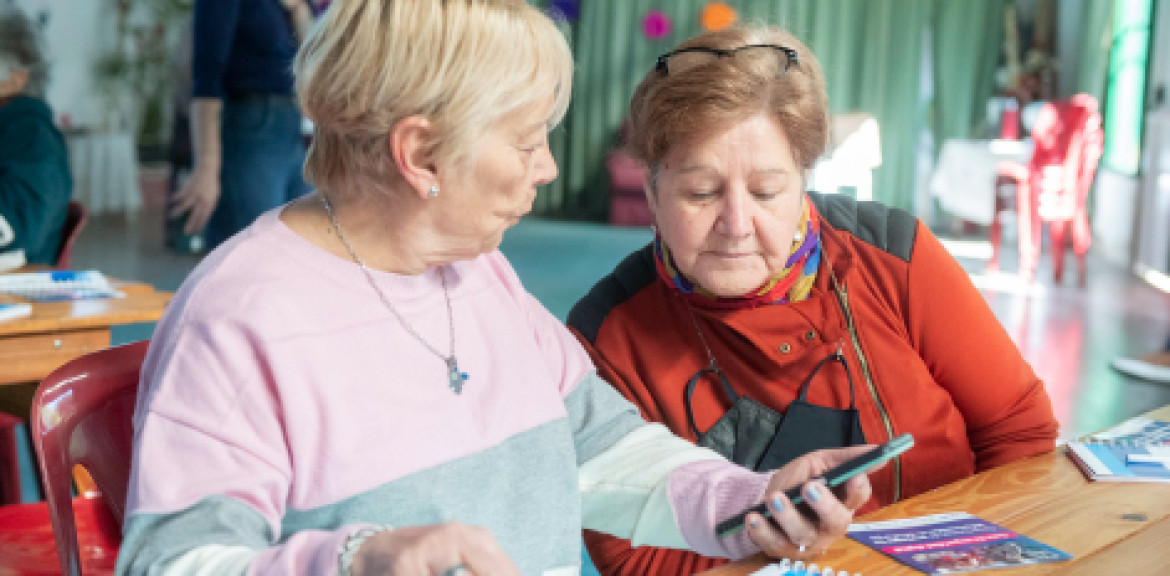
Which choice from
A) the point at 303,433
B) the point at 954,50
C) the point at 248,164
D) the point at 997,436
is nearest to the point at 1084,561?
the point at 997,436

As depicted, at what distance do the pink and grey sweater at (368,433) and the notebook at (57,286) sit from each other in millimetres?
1548

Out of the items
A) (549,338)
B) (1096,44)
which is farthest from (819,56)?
(549,338)

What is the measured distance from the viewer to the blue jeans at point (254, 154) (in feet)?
10.2

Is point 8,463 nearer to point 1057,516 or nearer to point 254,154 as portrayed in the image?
point 254,154

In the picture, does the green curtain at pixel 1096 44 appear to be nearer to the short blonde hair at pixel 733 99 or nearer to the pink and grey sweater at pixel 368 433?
the short blonde hair at pixel 733 99

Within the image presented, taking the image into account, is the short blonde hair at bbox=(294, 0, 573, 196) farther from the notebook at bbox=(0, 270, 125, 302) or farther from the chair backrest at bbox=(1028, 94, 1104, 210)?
the chair backrest at bbox=(1028, 94, 1104, 210)

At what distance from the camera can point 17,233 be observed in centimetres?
302

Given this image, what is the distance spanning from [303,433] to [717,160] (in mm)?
693

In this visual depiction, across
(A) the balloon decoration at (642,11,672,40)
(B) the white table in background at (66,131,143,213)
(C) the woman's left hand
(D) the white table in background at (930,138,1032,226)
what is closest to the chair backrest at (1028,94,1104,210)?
(D) the white table in background at (930,138,1032,226)

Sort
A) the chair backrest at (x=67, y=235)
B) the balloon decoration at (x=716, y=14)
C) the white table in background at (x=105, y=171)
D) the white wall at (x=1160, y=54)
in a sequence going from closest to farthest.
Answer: the chair backrest at (x=67, y=235)
the white wall at (x=1160, y=54)
the white table in background at (x=105, y=171)
the balloon decoration at (x=716, y=14)

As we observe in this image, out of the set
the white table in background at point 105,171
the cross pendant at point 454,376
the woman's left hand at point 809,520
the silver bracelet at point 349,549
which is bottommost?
the white table in background at point 105,171

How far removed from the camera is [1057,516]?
48.3 inches

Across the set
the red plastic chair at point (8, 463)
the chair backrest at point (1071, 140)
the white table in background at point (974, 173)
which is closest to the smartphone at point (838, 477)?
the red plastic chair at point (8, 463)

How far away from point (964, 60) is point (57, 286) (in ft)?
28.3
